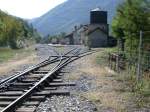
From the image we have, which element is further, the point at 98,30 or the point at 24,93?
the point at 98,30

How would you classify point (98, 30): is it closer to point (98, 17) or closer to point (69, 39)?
point (98, 17)

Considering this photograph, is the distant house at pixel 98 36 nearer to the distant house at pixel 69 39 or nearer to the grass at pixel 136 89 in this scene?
the distant house at pixel 69 39

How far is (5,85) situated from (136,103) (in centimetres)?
558

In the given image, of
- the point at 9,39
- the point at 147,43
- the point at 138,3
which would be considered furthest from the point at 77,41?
the point at 147,43

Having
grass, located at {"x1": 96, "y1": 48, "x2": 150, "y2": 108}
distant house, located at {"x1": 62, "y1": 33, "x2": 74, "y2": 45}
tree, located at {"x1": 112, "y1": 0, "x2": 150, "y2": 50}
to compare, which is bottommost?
distant house, located at {"x1": 62, "y1": 33, "x2": 74, "y2": 45}

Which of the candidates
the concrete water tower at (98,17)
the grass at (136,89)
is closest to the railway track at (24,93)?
the grass at (136,89)

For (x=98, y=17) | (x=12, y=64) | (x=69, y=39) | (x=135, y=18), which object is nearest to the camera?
(x=135, y=18)

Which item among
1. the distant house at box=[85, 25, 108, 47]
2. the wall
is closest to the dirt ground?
the wall

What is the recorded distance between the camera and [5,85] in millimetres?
16125

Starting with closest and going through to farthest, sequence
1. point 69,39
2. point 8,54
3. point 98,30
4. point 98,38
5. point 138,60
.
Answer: point 138,60 < point 8,54 < point 98,38 < point 98,30 < point 69,39

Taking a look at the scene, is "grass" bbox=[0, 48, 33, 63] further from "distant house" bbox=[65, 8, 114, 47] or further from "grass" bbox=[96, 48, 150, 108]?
"distant house" bbox=[65, 8, 114, 47]

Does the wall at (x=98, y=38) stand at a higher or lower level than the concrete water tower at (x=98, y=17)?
lower

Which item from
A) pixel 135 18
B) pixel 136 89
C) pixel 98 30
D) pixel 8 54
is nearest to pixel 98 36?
pixel 98 30

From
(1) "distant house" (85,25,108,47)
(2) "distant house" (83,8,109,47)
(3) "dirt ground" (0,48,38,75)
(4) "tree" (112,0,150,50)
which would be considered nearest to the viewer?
(3) "dirt ground" (0,48,38,75)
